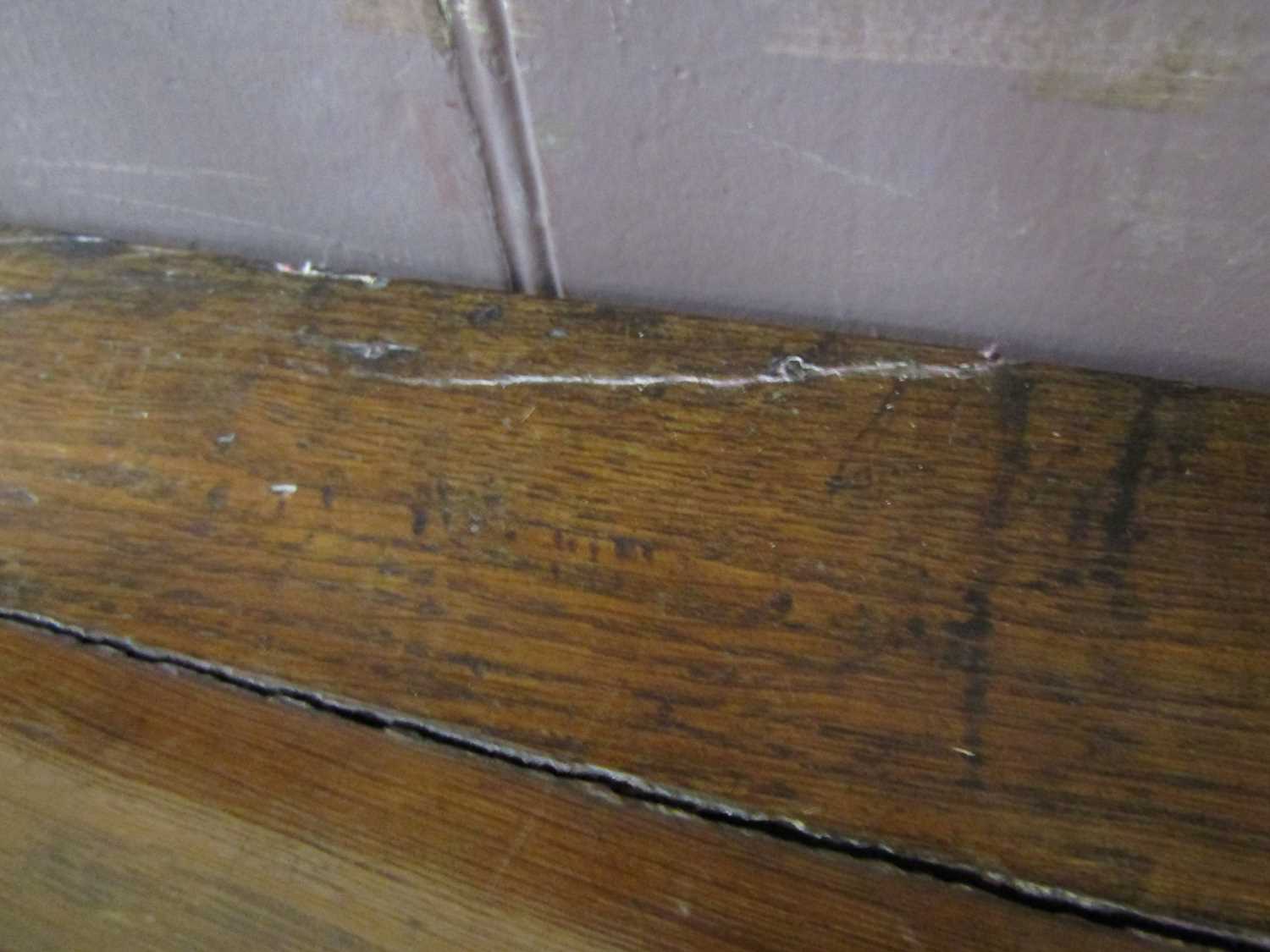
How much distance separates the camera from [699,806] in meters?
0.56

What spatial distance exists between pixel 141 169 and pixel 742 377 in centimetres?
57

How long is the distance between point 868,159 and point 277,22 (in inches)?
17.5

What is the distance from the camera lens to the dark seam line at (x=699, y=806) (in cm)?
50

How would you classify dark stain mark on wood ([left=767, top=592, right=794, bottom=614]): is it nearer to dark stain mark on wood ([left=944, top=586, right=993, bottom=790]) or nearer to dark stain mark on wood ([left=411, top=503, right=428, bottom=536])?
dark stain mark on wood ([left=944, top=586, right=993, bottom=790])

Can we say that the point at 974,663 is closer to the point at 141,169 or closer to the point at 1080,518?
the point at 1080,518

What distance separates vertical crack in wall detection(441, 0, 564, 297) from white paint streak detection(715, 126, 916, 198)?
157mm

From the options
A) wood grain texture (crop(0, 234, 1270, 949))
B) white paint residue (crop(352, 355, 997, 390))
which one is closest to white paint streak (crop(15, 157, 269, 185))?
wood grain texture (crop(0, 234, 1270, 949))

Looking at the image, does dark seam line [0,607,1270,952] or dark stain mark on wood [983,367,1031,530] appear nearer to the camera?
dark seam line [0,607,1270,952]

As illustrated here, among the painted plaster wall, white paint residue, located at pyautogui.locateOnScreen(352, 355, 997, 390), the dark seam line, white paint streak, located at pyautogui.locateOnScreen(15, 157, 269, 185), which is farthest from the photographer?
white paint streak, located at pyautogui.locateOnScreen(15, 157, 269, 185)

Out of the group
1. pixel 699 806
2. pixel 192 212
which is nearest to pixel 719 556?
pixel 699 806

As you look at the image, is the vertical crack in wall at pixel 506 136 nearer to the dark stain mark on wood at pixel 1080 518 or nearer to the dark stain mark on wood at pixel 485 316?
the dark stain mark on wood at pixel 485 316

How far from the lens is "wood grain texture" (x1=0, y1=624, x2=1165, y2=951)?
1.71 feet

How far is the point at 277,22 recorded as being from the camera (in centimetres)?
78

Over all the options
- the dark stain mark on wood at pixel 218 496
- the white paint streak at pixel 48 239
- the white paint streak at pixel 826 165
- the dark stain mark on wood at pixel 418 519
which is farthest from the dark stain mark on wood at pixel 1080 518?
the white paint streak at pixel 48 239
